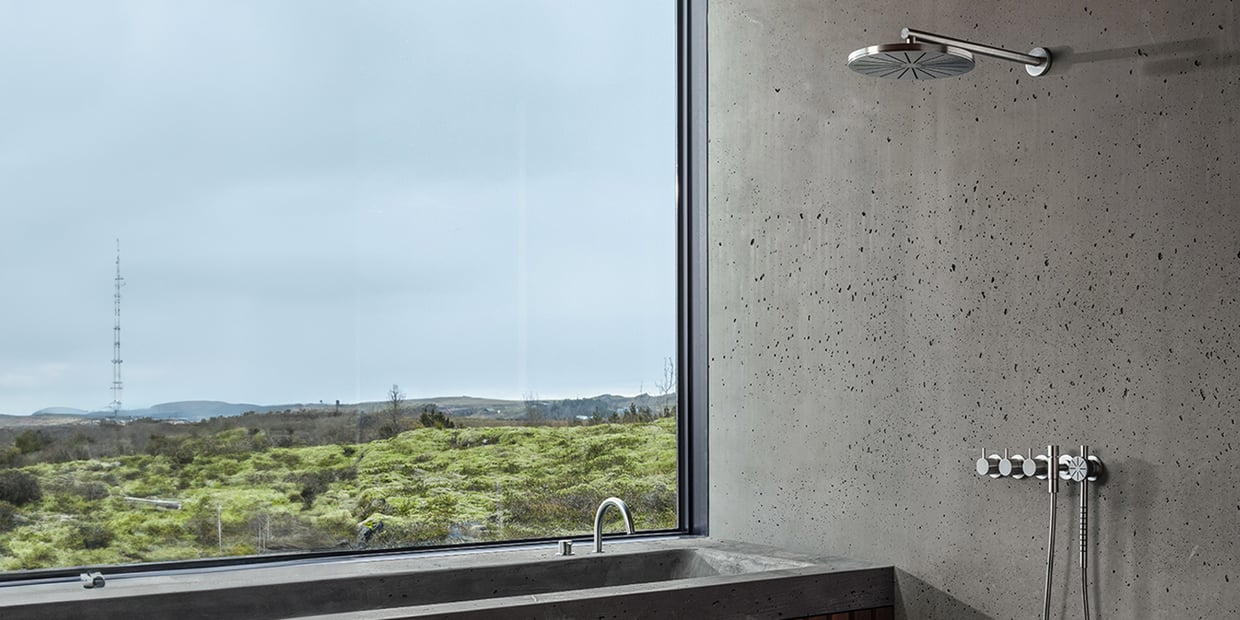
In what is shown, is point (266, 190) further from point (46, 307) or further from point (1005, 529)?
point (1005, 529)

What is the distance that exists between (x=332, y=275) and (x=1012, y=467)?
1985 mm

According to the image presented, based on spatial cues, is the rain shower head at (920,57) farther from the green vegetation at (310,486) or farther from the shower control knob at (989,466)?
the green vegetation at (310,486)

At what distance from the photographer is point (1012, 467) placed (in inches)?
104

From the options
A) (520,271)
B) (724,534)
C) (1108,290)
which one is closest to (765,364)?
(724,534)

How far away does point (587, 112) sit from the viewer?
151 inches

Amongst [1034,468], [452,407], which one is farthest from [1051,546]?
[452,407]

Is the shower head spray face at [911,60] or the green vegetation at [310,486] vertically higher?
the shower head spray face at [911,60]

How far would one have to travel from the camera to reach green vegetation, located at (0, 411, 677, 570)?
10.1 feet

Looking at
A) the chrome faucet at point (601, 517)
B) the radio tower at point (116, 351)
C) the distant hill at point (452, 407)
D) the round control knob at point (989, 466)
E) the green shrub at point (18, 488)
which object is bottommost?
the chrome faucet at point (601, 517)

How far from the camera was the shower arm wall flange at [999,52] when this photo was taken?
2479mm

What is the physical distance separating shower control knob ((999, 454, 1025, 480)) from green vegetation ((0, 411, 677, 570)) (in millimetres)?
1390

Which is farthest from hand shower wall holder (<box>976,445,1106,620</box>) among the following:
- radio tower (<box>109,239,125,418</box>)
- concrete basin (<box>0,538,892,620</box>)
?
radio tower (<box>109,239,125,418</box>)

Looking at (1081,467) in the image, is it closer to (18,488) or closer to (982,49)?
(982,49)

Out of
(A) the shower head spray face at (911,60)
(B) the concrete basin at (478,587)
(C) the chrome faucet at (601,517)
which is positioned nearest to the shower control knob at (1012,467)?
(B) the concrete basin at (478,587)
